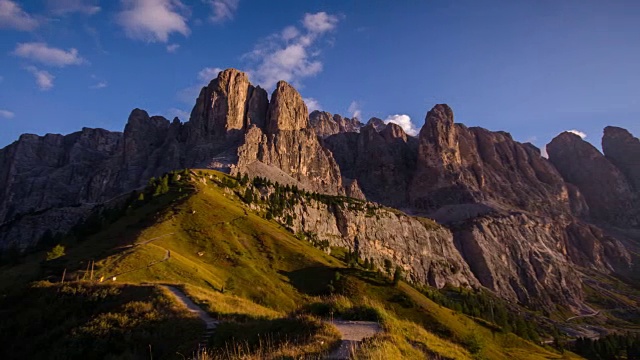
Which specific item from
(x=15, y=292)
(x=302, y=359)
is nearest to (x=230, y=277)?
(x=15, y=292)

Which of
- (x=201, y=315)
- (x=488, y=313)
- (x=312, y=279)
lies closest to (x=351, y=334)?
(x=201, y=315)

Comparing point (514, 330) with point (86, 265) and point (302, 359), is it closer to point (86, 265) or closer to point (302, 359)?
point (86, 265)

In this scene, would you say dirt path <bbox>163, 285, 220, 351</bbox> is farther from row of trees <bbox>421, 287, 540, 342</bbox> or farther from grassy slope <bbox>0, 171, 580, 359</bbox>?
row of trees <bbox>421, 287, 540, 342</bbox>

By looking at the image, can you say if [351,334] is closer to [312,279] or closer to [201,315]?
[201,315]

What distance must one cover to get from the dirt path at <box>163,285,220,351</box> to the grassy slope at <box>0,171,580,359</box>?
59cm

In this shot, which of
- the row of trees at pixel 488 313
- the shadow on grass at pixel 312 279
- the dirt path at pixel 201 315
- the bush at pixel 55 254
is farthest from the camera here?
the row of trees at pixel 488 313

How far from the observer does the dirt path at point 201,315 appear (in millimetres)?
21575

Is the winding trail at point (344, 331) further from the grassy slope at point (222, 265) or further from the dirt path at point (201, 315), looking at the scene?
the grassy slope at point (222, 265)

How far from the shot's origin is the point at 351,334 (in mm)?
16891

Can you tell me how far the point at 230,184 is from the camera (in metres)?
177

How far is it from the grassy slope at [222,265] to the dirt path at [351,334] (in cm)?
984

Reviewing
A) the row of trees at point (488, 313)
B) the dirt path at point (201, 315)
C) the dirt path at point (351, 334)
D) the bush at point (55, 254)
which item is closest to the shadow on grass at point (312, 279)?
the bush at point (55, 254)

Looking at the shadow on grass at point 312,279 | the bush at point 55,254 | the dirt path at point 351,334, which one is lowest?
the shadow on grass at point 312,279

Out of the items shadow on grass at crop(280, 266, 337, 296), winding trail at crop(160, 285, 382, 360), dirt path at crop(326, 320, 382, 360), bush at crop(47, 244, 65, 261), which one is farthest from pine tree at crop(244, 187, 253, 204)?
dirt path at crop(326, 320, 382, 360)
